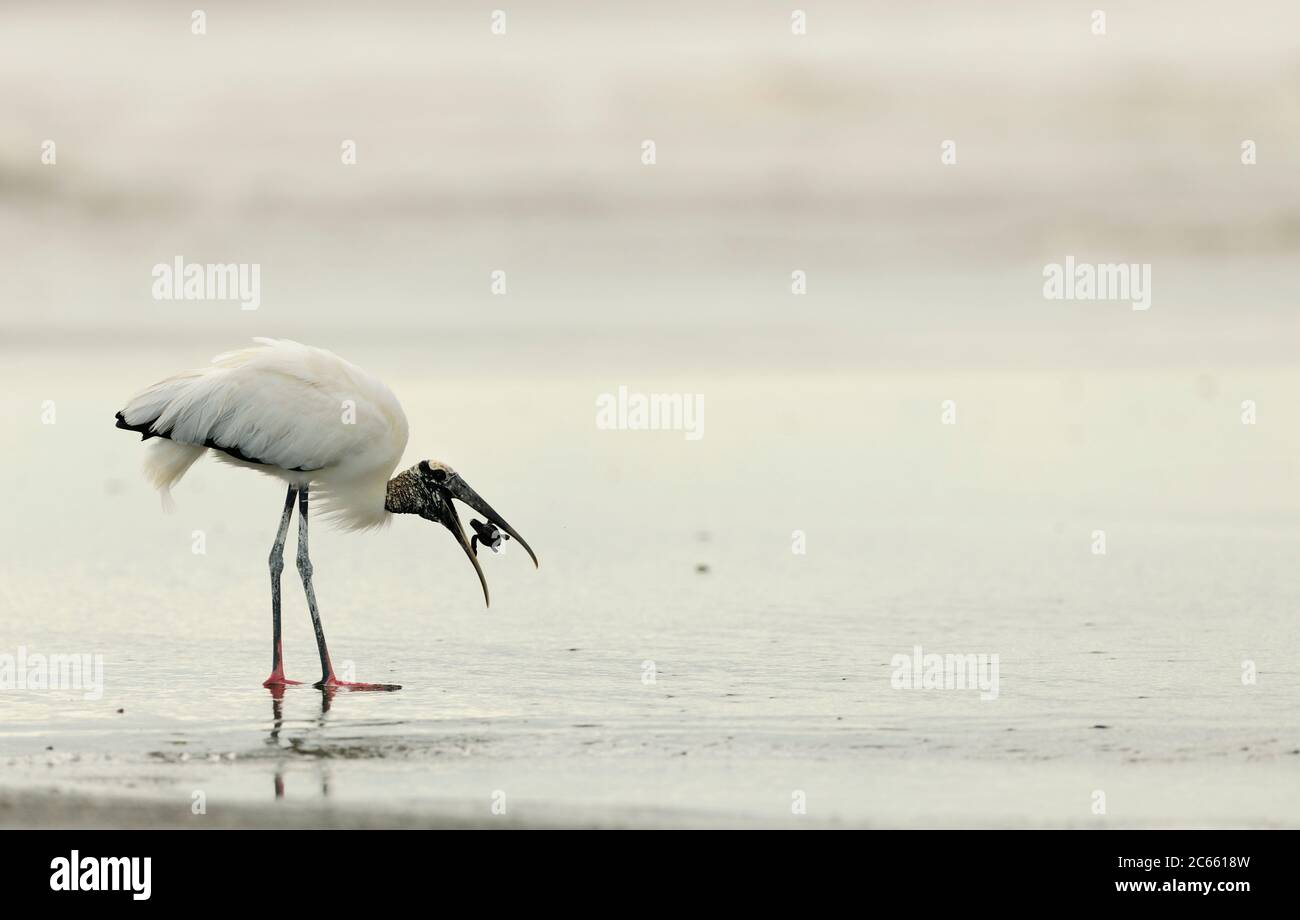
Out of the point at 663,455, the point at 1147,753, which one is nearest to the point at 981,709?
the point at 1147,753

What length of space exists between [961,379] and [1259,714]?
18577mm

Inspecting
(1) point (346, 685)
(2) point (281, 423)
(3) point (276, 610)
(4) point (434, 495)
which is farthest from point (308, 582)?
(1) point (346, 685)

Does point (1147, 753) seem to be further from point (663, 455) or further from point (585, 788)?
point (663, 455)

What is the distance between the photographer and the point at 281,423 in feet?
35.8

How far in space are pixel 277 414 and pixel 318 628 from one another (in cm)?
116

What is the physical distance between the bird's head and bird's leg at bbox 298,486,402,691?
1.55ft

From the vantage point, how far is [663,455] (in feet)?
68.8

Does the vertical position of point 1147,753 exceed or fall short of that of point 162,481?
Answer: it falls short

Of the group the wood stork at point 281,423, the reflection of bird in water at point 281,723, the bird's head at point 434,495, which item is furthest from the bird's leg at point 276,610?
the bird's head at point 434,495

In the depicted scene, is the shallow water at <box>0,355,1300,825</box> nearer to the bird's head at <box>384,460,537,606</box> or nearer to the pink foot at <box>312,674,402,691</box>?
the pink foot at <box>312,674,402,691</box>

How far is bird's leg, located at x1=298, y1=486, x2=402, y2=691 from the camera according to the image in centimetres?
1041

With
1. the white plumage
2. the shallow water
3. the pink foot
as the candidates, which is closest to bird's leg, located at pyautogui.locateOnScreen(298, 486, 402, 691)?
the pink foot

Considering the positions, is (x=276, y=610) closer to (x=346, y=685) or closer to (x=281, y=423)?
(x=346, y=685)
